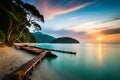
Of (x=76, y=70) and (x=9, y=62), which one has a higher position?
(x=9, y=62)

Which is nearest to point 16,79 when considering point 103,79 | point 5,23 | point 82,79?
point 82,79

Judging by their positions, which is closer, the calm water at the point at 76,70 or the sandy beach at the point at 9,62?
the sandy beach at the point at 9,62

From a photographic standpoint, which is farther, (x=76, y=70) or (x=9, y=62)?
(x=76, y=70)

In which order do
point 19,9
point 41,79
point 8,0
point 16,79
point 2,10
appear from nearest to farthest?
point 16,79, point 41,79, point 2,10, point 8,0, point 19,9

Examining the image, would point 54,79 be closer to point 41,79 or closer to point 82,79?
point 41,79

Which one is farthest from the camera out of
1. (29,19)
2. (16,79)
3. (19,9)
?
(29,19)

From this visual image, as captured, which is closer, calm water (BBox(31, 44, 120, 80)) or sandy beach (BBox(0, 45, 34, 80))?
sandy beach (BBox(0, 45, 34, 80))

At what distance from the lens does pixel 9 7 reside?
22469 millimetres

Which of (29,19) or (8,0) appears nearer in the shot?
(8,0)

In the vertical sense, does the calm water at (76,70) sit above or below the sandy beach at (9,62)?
below

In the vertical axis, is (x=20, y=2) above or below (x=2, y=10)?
above

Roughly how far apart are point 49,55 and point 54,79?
43.1 ft

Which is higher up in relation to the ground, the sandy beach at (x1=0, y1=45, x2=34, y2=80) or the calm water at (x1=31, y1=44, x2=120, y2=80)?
the sandy beach at (x1=0, y1=45, x2=34, y2=80)

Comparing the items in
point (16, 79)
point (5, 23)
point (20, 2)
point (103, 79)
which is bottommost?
point (103, 79)
